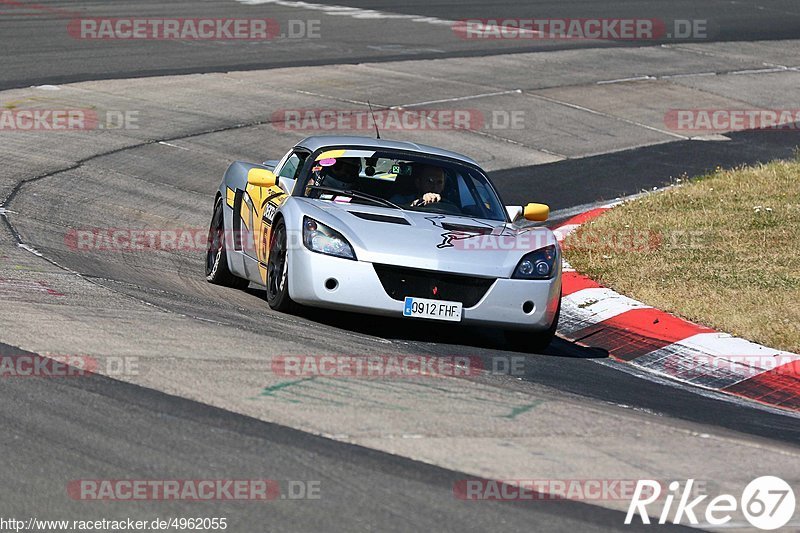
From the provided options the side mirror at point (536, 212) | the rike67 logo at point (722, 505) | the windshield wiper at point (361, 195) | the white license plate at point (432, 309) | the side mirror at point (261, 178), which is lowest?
the rike67 logo at point (722, 505)

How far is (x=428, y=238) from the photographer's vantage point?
Answer: 8.65 metres

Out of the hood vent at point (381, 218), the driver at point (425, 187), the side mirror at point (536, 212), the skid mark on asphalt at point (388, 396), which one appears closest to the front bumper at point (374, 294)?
the hood vent at point (381, 218)

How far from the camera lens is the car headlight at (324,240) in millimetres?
8477

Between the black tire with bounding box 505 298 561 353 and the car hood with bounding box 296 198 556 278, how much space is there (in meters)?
0.51

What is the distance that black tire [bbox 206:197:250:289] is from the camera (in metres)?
10.4

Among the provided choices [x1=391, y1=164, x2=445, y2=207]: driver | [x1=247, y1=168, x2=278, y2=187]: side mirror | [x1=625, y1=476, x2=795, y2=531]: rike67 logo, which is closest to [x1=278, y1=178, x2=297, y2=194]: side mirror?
[x1=247, y1=168, x2=278, y2=187]: side mirror

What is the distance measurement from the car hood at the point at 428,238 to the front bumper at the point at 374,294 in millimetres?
109

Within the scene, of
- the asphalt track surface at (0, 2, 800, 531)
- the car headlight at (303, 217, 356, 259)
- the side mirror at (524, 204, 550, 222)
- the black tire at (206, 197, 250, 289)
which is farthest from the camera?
the black tire at (206, 197, 250, 289)

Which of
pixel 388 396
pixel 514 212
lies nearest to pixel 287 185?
pixel 514 212

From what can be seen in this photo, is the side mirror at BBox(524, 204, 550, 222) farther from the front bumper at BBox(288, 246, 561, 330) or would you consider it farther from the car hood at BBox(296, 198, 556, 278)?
the front bumper at BBox(288, 246, 561, 330)

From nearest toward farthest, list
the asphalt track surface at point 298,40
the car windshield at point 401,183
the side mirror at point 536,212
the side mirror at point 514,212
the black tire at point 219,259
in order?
the car windshield at point 401,183 → the side mirror at point 536,212 → the side mirror at point 514,212 → the black tire at point 219,259 → the asphalt track surface at point 298,40

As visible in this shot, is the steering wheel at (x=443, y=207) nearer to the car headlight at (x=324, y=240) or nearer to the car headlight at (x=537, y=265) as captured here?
the car headlight at (x=537, y=265)

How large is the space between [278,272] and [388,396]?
2.62 metres

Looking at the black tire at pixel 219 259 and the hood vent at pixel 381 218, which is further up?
the hood vent at pixel 381 218
